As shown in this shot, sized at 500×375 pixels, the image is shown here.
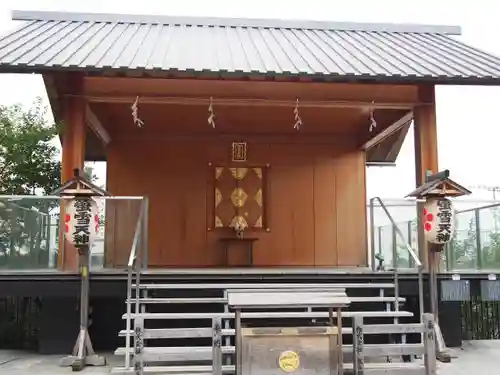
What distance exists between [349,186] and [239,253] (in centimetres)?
263

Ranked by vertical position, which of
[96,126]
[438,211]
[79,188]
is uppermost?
[96,126]

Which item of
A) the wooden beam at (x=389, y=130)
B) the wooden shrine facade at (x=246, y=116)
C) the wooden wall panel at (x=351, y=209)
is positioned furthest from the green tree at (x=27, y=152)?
the wooden beam at (x=389, y=130)

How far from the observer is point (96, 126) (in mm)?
9992

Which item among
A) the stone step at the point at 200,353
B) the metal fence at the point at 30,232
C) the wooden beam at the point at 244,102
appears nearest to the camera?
the stone step at the point at 200,353

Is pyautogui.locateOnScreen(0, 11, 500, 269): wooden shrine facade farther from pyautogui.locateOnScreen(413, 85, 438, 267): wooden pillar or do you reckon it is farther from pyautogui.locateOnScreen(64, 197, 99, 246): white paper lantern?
pyautogui.locateOnScreen(64, 197, 99, 246): white paper lantern

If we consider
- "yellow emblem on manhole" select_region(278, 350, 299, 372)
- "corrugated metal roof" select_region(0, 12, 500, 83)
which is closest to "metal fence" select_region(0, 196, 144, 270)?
"corrugated metal roof" select_region(0, 12, 500, 83)

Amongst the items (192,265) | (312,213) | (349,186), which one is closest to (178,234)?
(192,265)

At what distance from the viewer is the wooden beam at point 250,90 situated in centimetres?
853

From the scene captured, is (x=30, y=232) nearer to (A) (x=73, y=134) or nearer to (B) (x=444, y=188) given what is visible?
(A) (x=73, y=134)

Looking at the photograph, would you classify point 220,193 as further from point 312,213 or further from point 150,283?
point 150,283

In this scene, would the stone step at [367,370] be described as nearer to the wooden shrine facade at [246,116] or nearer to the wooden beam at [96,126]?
the wooden shrine facade at [246,116]

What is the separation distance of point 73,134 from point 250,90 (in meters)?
2.66

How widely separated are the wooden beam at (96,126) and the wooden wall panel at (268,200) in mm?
355

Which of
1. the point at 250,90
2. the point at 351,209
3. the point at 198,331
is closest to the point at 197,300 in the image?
the point at 198,331
